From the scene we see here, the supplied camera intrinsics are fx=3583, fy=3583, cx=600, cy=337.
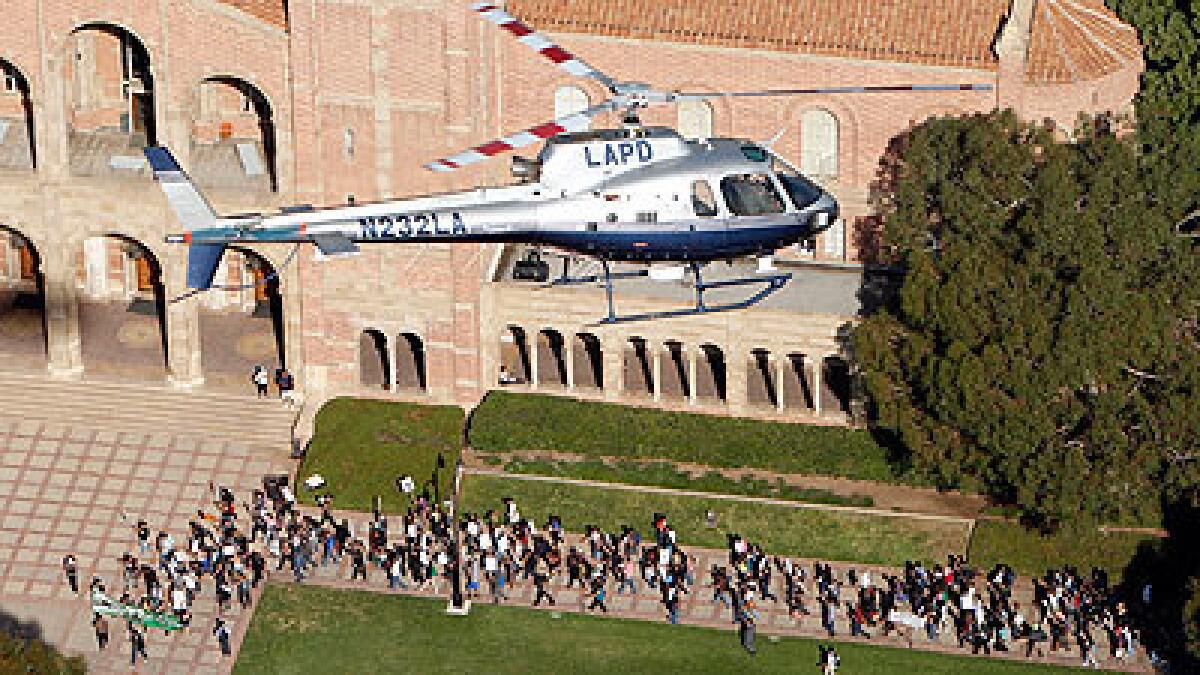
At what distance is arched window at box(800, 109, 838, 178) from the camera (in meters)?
121

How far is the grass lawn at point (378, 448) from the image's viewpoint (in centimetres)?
11922

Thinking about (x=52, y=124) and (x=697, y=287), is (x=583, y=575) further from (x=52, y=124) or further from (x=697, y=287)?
(x=52, y=124)

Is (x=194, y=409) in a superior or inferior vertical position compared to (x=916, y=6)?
inferior

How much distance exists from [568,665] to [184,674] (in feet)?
39.8

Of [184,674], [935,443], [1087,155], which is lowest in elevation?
[184,674]

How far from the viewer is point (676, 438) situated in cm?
11806

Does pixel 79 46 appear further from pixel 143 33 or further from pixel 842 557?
pixel 842 557

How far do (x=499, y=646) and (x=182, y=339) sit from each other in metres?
18.0

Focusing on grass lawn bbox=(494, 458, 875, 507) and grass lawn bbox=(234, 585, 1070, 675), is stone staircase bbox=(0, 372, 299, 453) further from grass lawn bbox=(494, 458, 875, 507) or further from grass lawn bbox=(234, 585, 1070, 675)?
grass lawn bbox=(494, 458, 875, 507)

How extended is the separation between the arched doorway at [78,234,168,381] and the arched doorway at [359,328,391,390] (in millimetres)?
7040

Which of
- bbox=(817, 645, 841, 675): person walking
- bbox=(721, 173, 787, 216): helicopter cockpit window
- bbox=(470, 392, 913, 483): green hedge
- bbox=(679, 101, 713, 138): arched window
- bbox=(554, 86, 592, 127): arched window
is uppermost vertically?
bbox=(554, 86, 592, 127): arched window

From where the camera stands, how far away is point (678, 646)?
113m

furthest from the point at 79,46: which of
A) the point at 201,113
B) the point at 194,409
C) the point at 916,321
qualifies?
the point at 916,321

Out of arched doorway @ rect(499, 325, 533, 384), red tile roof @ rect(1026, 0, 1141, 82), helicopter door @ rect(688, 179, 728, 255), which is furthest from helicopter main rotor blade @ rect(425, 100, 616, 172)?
red tile roof @ rect(1026, 0, 1141, 82)
